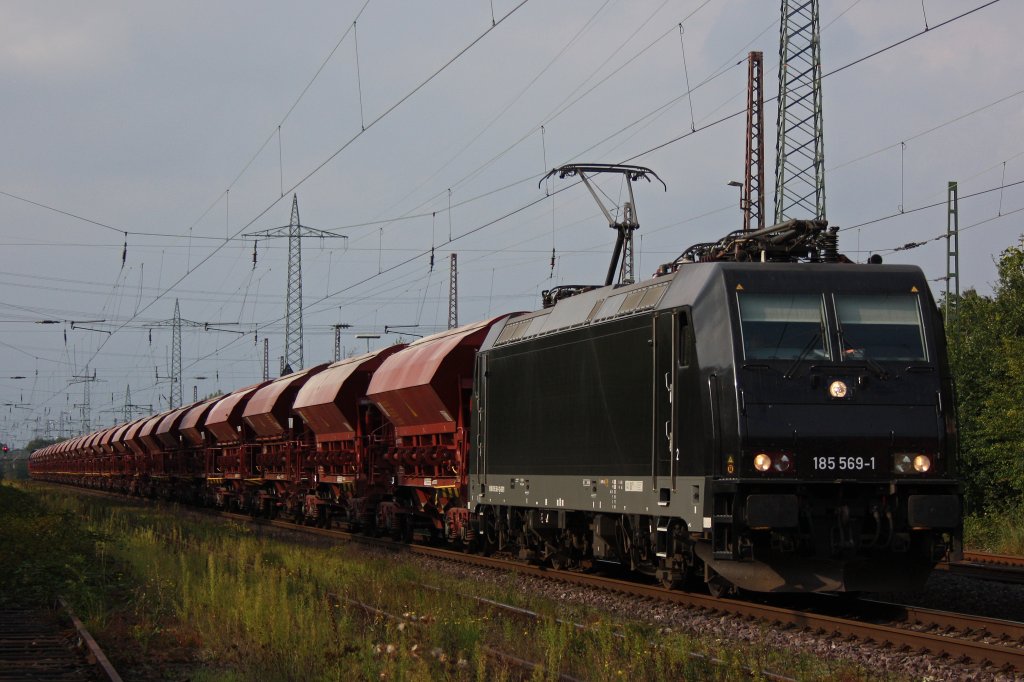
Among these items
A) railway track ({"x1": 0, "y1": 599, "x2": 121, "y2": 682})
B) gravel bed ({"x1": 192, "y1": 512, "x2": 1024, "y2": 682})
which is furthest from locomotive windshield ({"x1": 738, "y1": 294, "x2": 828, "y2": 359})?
railway track ({"x1": 0, "y1": 599, "x2": 121, "y2": 682})

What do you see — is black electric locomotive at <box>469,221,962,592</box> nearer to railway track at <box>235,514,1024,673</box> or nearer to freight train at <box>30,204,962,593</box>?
freight train at <box>30,204,962,593</box>

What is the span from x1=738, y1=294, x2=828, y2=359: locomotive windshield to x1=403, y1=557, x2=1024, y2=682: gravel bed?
2.83 metres

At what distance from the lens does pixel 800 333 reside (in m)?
12.9

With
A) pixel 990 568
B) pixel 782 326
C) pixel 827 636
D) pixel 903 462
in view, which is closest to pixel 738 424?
pixel 782 326

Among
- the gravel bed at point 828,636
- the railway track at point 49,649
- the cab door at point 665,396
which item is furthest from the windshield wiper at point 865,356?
the railway track at point 49,649

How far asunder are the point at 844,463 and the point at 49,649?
816 cm

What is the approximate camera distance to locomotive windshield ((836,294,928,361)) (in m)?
12.9

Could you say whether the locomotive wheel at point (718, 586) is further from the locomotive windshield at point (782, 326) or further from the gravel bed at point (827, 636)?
the locomotive windshield at point (782, 326)

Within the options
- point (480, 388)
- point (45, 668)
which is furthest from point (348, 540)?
point (45, 668)

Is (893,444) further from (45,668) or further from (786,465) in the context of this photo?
(45,668)

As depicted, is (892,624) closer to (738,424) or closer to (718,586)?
(718,586)

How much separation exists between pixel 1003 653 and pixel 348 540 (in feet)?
61.0

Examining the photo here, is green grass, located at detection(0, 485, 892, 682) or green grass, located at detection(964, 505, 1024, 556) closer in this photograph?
green grass, located at detection(0, 485, 892, 682)

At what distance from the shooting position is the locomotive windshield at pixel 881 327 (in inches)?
→ 508
